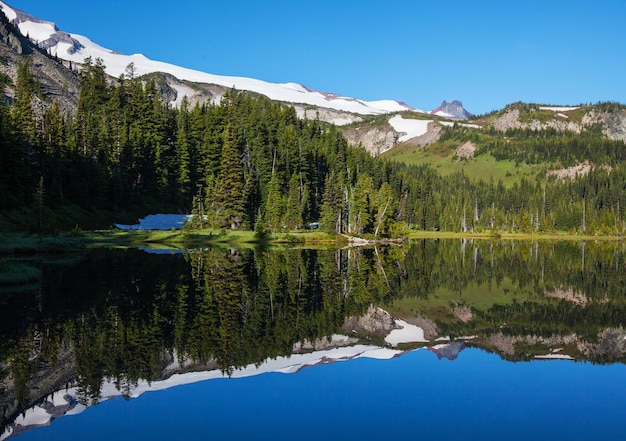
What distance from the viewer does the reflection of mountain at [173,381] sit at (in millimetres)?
12293

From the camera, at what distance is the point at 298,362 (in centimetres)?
1791

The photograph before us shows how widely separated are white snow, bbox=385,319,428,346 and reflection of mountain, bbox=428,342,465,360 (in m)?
1.00

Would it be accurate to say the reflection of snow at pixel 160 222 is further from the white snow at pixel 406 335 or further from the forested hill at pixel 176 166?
the white snow at pixel 406 335

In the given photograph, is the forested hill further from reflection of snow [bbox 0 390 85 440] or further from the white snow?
reflection of snow [bbox 0 390 85 440]

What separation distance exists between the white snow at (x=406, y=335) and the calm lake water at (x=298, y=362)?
3.8 inches

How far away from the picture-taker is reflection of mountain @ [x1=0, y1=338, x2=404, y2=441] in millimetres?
12293

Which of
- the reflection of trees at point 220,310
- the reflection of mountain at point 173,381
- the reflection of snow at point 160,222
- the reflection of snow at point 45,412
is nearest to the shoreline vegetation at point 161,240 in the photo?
the reflection of snow at point 160,222

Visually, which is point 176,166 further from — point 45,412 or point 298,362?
point 45,412

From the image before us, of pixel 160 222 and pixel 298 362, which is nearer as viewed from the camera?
pixel 298 362

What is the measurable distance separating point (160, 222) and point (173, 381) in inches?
3245

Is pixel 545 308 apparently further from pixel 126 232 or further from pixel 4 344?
pixel 126 232

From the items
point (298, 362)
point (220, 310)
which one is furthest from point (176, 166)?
point (298, 362)

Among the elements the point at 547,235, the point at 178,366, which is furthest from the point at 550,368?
the point at 547,235

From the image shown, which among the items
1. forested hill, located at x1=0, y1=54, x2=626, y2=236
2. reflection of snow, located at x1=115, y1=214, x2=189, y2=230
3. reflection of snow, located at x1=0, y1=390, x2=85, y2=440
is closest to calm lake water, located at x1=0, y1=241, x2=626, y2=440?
reflection of snow, located at x1=0, y1=390, x2=85, y2=440
